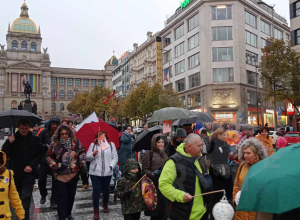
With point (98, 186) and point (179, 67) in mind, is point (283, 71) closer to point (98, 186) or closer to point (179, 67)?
point (179, 67)

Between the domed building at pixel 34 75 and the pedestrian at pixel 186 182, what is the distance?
295 feet

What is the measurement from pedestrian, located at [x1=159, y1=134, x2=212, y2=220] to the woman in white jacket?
10.2 feet

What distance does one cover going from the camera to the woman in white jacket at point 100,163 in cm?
662

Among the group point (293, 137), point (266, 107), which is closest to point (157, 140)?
point (293, 137)

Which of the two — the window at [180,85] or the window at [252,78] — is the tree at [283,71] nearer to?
the window at [252,78]

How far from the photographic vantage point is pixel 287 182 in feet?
5.46

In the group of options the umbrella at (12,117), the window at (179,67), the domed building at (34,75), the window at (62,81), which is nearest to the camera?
the umbrella at (12,117)

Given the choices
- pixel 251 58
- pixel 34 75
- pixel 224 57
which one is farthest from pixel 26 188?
pixel 34 75

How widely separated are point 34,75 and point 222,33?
72272 mm

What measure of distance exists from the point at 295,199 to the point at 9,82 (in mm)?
103914

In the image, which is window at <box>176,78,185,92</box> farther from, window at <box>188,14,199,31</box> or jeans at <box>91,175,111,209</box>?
jeans at <box>91,175,111,209</box>

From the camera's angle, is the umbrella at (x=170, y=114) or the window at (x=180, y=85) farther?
the window at (x=180, y=85)

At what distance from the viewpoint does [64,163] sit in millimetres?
5914

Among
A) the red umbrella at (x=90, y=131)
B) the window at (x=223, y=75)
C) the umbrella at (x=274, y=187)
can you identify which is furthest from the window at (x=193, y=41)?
the umbrella at (x=274, y=187)
